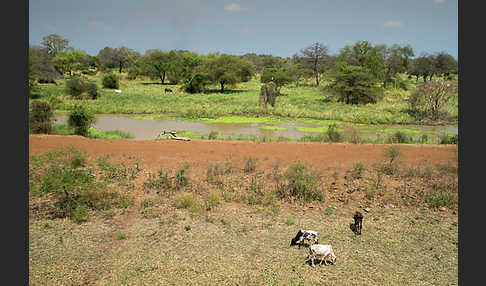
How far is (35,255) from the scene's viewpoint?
5312 mm

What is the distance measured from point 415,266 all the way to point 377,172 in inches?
191

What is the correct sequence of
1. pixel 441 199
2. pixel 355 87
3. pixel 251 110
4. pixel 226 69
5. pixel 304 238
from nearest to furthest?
pixel 304 238 < pixel 441 199 < pixel 251 110 < pixel 355 87 < pixel 226 69

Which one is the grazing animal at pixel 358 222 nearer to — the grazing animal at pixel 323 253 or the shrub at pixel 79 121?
the grazing animal at pixel 323 253

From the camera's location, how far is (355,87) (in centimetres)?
2905

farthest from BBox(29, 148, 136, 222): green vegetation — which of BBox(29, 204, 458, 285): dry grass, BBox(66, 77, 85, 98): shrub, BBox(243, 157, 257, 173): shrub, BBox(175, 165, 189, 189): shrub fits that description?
BBox(66, 77, 85, 98): shrub

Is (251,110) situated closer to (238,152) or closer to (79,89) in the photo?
(238,152)

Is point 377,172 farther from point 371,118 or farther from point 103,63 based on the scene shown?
point 103,63

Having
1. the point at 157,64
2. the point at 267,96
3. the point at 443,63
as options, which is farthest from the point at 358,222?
the point at 443,63

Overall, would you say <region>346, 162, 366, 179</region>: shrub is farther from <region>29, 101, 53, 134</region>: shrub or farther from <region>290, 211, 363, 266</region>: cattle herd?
<region>29, 101, 53, 134</region>: shrub

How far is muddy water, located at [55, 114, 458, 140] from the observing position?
18303 mm

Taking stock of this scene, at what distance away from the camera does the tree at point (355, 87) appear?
95.7ft

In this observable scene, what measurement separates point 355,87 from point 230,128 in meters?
14.9

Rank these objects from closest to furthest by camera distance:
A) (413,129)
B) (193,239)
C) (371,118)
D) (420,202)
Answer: (193,239)
(420,202)
(413,129)
(371,118)

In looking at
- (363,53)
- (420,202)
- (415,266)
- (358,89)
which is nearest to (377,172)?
(420,202)
